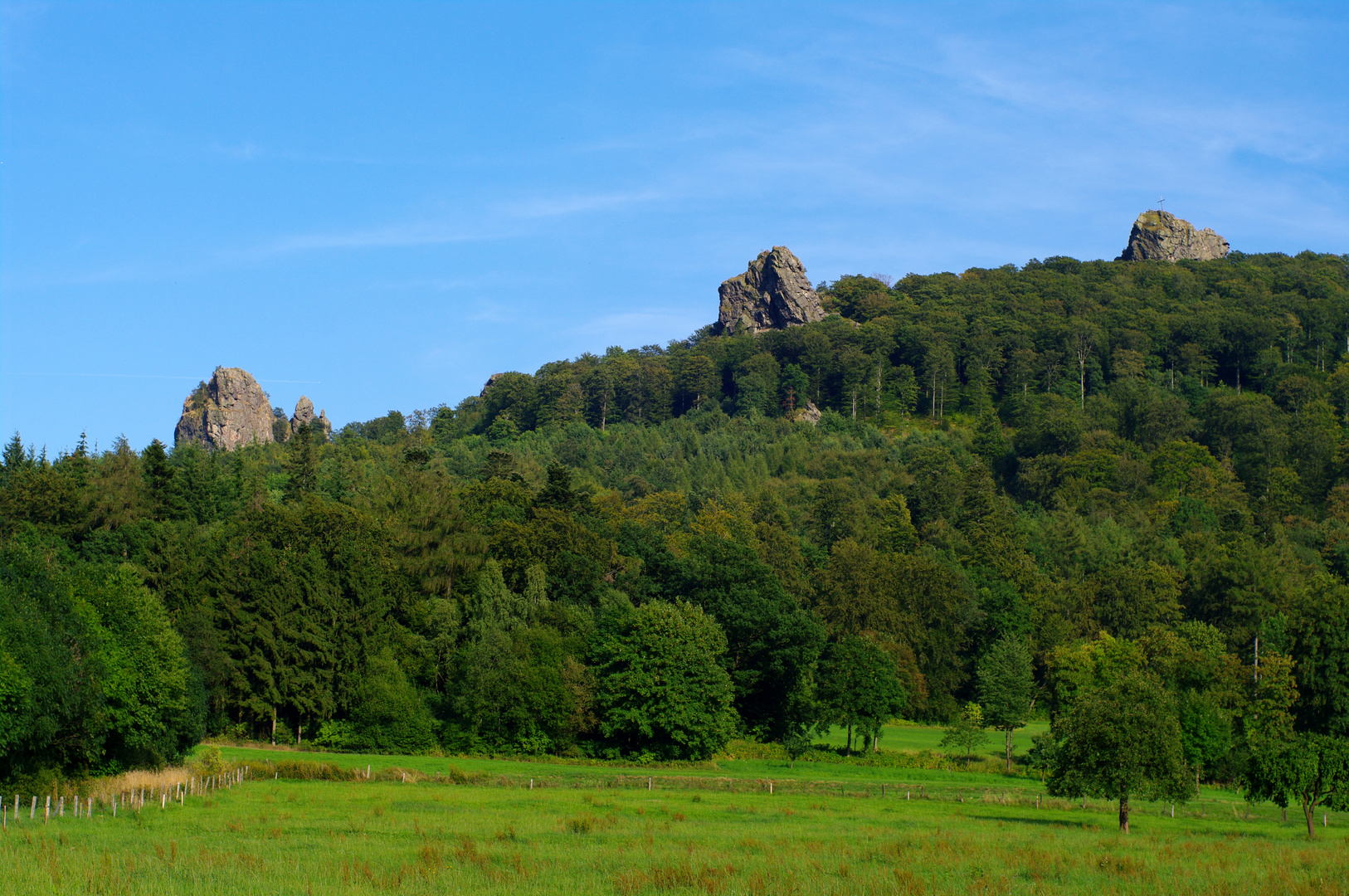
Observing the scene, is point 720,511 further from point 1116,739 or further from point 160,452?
point 1116,739

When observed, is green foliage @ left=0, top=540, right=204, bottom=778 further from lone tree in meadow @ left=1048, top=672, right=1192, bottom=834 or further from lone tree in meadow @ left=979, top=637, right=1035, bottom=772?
lone tree in meadow @ left=979, top=637, right=1035, bottom=772

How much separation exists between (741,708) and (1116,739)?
39423 millimetres

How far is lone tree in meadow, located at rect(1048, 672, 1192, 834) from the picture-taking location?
151 ft

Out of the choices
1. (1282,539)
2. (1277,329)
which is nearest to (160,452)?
(1282,539)

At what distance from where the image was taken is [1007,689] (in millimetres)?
82312

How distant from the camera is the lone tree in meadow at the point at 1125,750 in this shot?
4588 centimetres

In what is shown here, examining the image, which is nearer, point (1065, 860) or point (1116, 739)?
point (1065, 860)

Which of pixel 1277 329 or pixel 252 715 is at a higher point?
pixel 1277 329

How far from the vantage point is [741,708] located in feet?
272

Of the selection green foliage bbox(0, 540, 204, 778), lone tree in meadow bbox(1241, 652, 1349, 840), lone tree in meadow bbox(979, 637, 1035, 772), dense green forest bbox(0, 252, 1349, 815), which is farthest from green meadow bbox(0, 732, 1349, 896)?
lone tree in meadow bbox(979, 637, 1035, 772)

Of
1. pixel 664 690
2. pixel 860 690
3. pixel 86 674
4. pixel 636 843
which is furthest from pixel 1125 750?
pixel 86 674

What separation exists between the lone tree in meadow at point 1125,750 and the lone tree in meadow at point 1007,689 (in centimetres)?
2801

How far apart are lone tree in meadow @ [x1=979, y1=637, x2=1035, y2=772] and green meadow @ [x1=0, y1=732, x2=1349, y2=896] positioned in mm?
23952

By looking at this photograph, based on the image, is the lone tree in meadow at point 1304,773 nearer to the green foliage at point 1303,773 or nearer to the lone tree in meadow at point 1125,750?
the green foliage at point 1303,773
